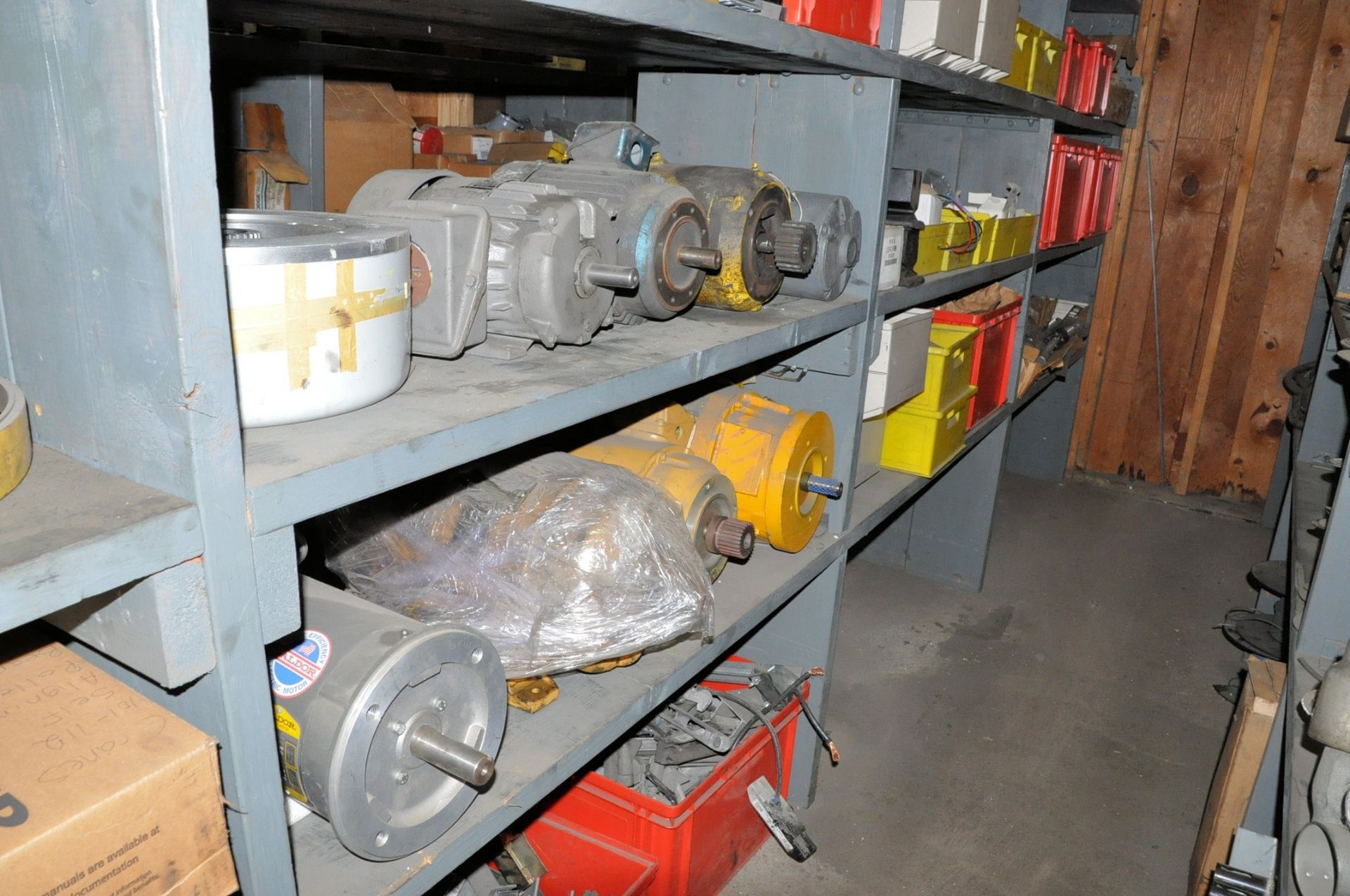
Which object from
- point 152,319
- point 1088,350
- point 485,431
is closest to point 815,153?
point 485,431

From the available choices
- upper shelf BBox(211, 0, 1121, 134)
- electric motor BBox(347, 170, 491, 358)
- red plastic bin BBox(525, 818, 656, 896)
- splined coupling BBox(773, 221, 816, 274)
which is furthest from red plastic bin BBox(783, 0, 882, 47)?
red plastic bin BBox(525, 818, 656, 896)

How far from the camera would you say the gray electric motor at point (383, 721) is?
2.56 ft

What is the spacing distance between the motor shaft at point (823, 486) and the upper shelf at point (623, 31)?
0.65 metres

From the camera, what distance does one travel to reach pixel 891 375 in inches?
72.7

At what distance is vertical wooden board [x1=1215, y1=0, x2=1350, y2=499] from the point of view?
337 cm

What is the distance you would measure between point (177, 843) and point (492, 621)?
46cm

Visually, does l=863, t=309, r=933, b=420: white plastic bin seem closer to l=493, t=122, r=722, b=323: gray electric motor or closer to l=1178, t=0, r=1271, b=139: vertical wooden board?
l=493, t=122, r=722, b=323: gray electric motor

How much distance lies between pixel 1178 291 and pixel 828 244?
303 cm

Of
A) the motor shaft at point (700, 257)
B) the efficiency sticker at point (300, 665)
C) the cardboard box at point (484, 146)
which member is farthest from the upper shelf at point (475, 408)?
the cardboard box at point (484, 146)

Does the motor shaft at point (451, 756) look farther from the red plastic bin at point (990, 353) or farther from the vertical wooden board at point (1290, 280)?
the vertical wooden board at point (1290, 280)

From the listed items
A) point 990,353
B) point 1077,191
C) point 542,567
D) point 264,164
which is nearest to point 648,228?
point 542,567

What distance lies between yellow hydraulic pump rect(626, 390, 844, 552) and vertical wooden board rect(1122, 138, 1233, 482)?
2.93 metres

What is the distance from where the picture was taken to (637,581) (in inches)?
43.7

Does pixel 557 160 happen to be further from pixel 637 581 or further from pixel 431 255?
pixel 637 581
